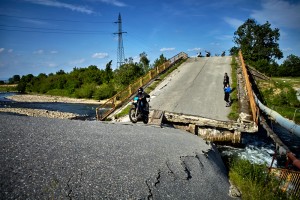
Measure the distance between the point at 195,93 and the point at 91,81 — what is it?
5796 centimetres

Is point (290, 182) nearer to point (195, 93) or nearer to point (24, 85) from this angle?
point (195, 93)

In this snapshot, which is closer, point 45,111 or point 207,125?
point 207,125

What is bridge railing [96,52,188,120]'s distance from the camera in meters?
16.2

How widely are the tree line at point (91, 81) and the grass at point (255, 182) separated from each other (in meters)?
38.3

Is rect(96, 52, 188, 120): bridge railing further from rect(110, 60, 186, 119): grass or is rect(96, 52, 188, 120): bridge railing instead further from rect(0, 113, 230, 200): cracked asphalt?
rect(0, 113, 230, 200): cracked asphalt

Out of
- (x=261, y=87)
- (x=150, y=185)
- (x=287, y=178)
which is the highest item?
(x=261, y=87)

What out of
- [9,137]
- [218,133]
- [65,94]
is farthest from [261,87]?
[65,94]

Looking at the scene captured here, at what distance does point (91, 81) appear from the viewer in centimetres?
7131

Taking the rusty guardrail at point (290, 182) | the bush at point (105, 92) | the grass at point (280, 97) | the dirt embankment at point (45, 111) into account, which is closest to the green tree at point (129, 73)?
the bush at point (105, 92)

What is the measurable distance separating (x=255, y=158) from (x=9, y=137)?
11783 millimetres

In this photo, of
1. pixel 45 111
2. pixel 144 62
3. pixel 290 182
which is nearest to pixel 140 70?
pixel 144 62

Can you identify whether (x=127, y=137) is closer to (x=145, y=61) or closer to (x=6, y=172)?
(x=6, y=172)

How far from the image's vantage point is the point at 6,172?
4180 millimetres

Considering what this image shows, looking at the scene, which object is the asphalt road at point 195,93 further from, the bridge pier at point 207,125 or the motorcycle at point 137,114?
the motorcycle at point 137,114
